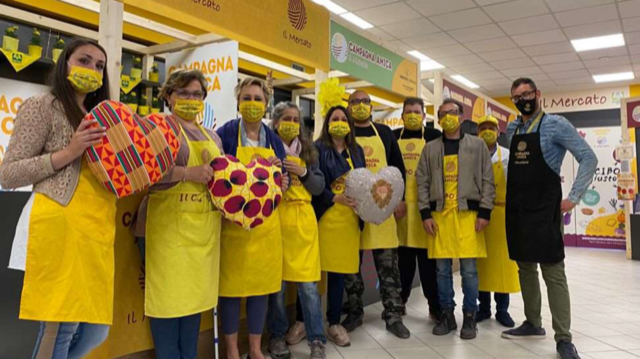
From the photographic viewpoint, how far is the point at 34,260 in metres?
1.38

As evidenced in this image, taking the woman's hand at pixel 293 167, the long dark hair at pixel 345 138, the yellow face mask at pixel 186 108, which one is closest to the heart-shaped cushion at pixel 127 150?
the yellow face mask at pixel 186 108

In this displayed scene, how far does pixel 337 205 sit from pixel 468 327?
1.27 metres

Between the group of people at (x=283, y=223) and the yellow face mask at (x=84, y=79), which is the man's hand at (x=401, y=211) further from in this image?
the yellow face mask at (x=84, y=79)

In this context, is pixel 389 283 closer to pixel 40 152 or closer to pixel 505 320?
pixel 505 320

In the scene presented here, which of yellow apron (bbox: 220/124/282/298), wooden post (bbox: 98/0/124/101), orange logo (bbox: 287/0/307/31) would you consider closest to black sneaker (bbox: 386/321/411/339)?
yellow apron (bbox: 220/124/282/298)

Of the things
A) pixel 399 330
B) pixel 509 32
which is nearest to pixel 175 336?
pixel 399 330

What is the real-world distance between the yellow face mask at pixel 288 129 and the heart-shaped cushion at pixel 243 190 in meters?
0.48

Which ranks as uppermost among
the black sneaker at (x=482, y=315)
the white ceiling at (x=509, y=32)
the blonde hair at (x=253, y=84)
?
the white ceiling at (x=509, y=32)

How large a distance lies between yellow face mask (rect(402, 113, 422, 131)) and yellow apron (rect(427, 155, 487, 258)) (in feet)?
1.55

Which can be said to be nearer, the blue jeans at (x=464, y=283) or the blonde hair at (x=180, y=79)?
the blonde hair at (x=180, y=79)

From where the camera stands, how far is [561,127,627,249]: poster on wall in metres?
9.30

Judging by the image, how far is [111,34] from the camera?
6.38 feet

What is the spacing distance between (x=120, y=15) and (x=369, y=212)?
167 centimetres

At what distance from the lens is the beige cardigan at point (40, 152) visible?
4.53ft
